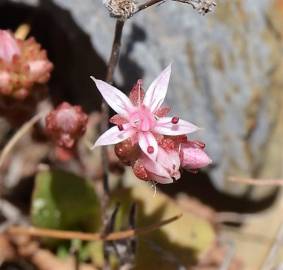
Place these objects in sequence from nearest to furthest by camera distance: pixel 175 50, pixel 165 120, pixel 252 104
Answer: pixel 165 120 < pixel 175 50 < pixel 252 104

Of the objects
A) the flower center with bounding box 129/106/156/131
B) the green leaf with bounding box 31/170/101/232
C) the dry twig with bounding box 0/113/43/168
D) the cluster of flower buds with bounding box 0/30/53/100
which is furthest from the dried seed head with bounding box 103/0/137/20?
the green leaf with bounding box 31/170/101/232

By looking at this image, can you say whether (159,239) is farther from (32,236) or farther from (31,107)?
(31,107)

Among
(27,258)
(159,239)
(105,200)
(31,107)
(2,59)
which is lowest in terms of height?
(27,258)

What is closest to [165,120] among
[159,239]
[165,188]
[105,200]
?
[105,200]

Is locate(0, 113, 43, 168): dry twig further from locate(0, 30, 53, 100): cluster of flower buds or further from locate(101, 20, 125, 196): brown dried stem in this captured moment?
locate(101, 20, 125, 196): brown dried stem

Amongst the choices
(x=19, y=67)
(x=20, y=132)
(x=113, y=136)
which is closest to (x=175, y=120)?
(x=113, y=136)

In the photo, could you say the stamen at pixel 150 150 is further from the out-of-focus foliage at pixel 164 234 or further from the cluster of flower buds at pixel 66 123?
the out-of-focus foliage at pixel 164 234

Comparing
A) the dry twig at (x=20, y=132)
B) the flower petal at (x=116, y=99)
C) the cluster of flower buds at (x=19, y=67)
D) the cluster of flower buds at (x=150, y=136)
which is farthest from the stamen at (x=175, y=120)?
the dry twig at (x=20, y=132)

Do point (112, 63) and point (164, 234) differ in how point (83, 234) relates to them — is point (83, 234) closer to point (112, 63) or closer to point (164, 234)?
point (164, 234)
